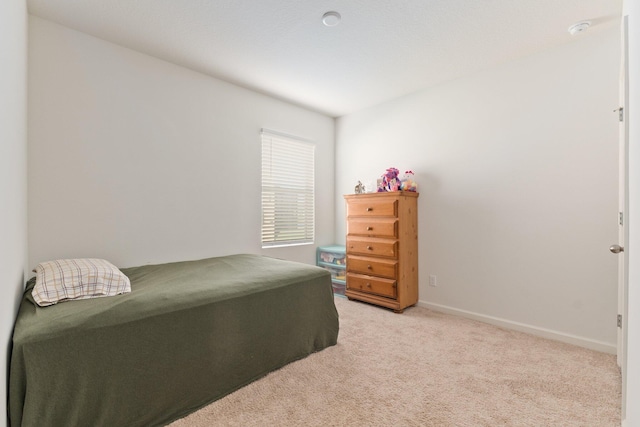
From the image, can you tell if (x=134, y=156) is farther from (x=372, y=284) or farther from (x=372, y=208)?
(x=372, y=284)

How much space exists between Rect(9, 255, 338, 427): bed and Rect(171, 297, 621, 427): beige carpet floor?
141 millimetres

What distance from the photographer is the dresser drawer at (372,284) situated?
Result: 10.4 ft

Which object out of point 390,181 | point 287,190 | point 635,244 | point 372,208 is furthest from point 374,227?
point 635,244

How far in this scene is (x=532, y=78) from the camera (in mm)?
2613

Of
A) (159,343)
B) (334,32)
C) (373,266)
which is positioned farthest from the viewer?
(373,266)

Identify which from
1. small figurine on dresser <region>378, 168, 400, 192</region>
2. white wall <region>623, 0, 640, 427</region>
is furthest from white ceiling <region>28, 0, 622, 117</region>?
white wall <region>623, 0, 640, 427</region>

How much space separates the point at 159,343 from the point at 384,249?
232 centimetres

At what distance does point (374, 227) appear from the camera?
130 inches

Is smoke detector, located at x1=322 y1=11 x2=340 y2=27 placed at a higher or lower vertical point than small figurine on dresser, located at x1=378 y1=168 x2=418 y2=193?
higher

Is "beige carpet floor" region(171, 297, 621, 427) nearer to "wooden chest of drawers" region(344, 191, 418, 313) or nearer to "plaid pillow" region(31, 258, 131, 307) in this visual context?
"wooden chest of drawers" region(344, 191, 418, 313)

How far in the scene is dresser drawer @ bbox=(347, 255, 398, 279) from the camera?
3151 millimetres

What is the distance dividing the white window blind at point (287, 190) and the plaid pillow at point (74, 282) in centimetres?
188

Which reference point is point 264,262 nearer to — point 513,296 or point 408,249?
point 408,249

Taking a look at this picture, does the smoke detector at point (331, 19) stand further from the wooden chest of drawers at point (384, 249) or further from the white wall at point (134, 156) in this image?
the wooden chest of drawers at point (384, 249)
